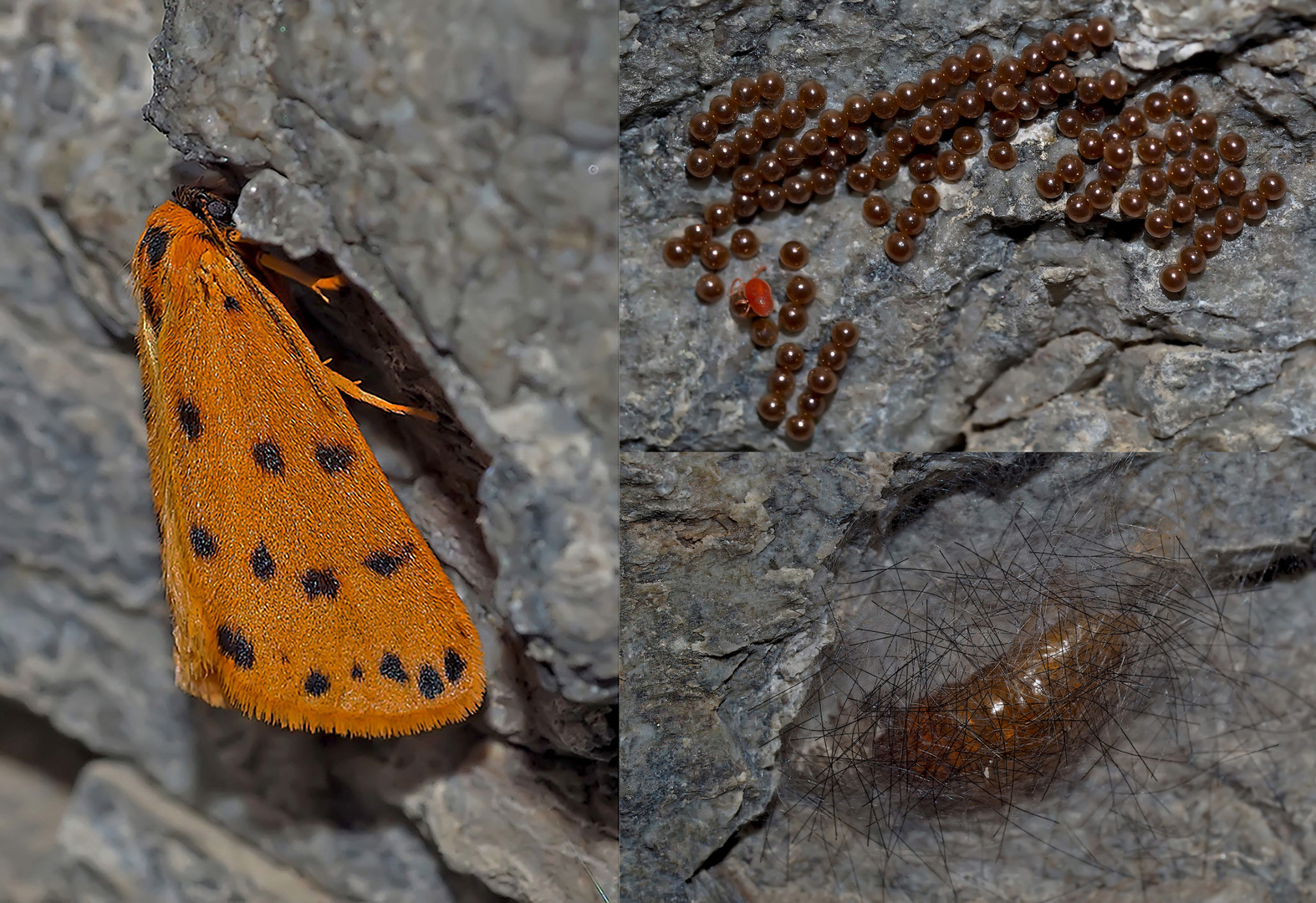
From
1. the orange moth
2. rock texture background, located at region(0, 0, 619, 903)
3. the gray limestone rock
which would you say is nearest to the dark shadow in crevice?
rock texture background, located at region(0, 0, 619, 903)

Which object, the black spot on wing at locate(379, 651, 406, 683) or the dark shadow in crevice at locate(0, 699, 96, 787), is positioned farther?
the dark shadow in crevice at locate(0, 699, 96, 787)

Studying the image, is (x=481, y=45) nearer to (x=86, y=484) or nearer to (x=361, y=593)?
(x=361, y=593)

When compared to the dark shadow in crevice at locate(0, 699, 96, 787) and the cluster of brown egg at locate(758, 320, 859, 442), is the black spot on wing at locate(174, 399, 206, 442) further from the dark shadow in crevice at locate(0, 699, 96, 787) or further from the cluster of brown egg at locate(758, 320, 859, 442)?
the dark shadow in crevice at locate(0, 699, 96, 787)

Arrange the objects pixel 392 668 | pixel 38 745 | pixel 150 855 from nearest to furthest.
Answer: pixel 392 668, pixel 150 855, pixel 38 745

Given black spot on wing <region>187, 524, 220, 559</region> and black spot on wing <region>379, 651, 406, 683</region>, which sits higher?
black spot on wing <region>187, 524, 220, 559</region>

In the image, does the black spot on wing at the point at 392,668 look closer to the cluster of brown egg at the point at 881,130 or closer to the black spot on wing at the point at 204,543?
the black spot on wing at the point at 204,543

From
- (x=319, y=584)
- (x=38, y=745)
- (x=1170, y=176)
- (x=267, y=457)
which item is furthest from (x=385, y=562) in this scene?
(x=1170, y=176)

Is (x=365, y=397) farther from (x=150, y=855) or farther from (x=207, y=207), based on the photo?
(x=150, y=855)
